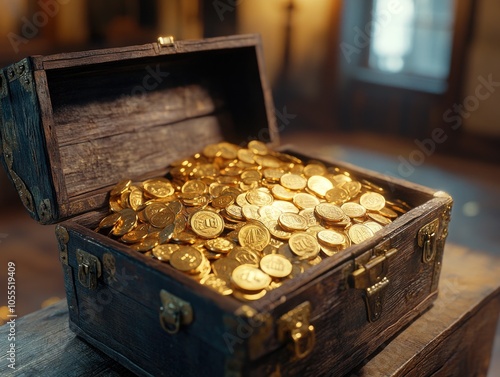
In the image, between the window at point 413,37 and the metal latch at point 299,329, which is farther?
the window at point 413,37

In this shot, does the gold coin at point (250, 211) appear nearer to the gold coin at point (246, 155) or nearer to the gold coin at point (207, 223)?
the gold coin at point (207, 223)

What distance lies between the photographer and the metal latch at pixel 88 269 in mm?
1768

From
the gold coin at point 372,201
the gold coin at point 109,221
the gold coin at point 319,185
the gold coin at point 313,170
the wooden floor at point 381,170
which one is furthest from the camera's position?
the wooden floor at point 381,170

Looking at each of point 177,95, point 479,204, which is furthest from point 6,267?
point 479,204

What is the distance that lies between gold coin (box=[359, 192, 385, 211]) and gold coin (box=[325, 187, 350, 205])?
0.20 ft

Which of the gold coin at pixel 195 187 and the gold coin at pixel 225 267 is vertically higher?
the gold coin at pixel 195 187

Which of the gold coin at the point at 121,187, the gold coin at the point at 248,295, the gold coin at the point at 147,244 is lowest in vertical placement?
the gold coin at the point at 248,295

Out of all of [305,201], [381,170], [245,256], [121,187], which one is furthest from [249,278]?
[381,170]

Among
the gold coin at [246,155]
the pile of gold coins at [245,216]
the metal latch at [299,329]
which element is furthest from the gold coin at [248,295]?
the gold coin at [246,155]

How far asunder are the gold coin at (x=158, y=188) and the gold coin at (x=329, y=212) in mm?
565

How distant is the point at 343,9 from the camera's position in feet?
22.0

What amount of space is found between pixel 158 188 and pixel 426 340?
3.69 feet

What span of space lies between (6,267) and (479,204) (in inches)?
153

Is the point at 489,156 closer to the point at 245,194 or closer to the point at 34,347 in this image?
the point at 245,194
